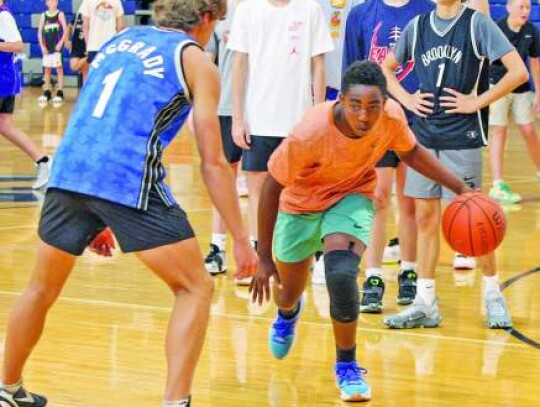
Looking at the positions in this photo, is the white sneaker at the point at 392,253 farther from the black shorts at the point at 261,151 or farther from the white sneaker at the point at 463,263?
the black shorts at the point at 261,151

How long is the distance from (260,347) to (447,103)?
5.38 feet

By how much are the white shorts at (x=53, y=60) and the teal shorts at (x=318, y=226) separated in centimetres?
1759

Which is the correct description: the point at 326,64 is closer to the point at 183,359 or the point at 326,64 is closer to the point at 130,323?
the point at 130,323

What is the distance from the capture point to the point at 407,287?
740 centimetres

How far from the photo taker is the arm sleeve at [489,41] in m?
6.64

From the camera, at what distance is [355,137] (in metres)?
5.50

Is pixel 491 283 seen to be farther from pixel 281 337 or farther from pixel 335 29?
pixel 335 29

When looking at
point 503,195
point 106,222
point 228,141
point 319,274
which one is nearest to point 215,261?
point 319,274

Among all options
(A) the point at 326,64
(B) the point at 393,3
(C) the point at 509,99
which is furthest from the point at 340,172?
(C) the point at 509,99

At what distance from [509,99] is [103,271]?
4989mm

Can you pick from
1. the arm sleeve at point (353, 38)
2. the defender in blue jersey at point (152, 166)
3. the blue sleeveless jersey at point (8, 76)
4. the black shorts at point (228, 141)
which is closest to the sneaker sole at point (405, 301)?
the arm sleeve at point (353, 38)

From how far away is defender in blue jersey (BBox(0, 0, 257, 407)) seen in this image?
15.4ft

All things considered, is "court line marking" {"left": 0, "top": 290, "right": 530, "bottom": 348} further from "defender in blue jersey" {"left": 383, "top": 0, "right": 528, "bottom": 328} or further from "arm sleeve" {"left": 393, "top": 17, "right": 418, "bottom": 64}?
"arm sleeve" {"left": 393, "top": 17, "right": 418, "bottom": 64}

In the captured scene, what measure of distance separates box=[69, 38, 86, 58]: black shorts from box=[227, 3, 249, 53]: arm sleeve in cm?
1440
